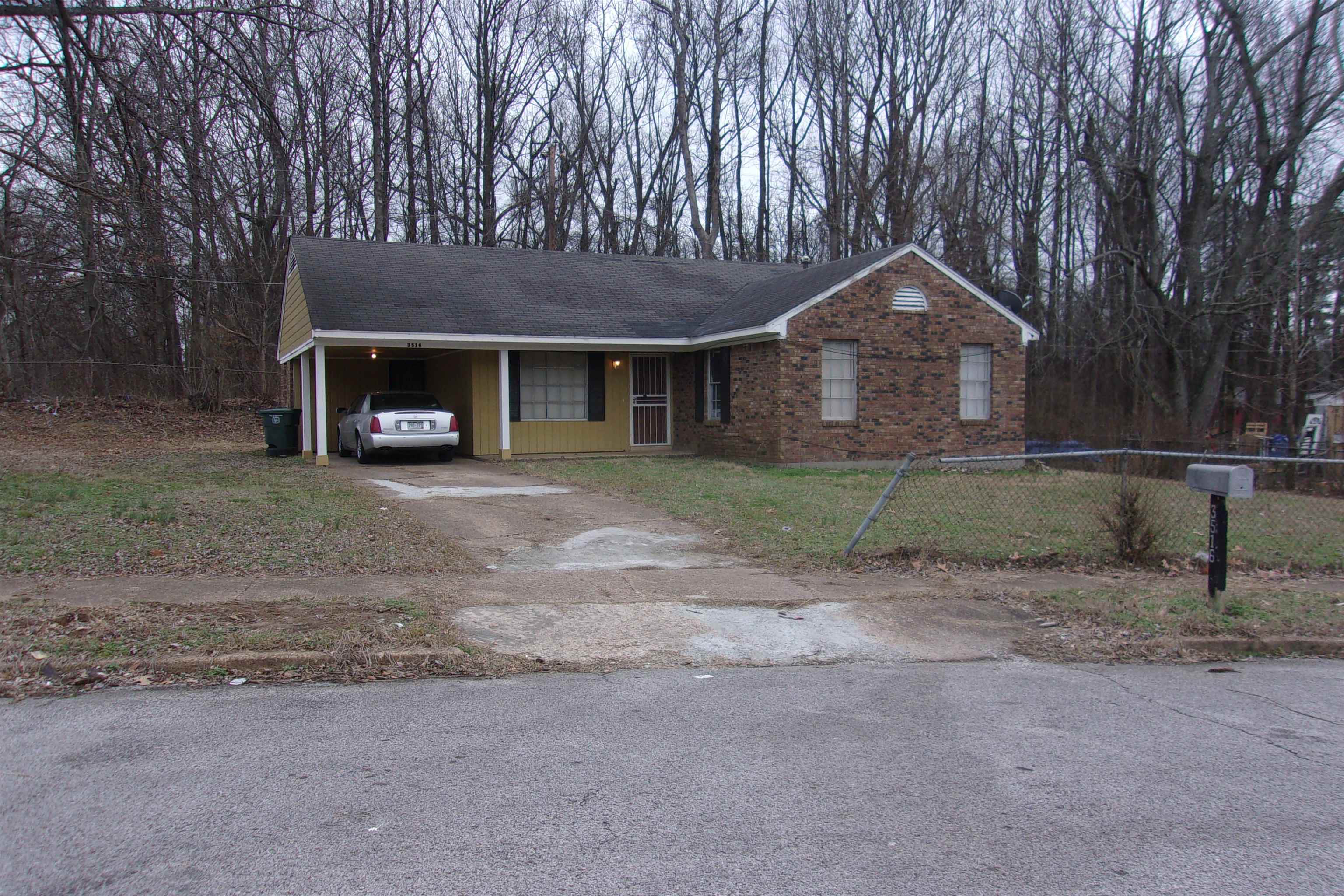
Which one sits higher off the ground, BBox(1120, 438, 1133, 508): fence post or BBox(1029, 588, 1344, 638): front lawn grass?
BBox(1120, 438, 1133, 508): fence post

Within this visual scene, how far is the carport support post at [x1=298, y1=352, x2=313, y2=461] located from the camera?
19.5 metres

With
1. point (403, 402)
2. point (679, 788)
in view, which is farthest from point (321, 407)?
point (679, 788)

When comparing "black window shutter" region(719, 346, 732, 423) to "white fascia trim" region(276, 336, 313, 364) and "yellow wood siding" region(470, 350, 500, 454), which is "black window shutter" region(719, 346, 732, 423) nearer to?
"yellow wood siding" region(470, 350, 500, 454)

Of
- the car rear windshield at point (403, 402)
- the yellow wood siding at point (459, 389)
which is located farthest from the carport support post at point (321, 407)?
the yellow wood siding at point (459, 389)

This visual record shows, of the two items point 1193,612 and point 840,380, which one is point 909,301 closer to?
point 840,380

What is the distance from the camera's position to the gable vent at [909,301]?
1894 cm

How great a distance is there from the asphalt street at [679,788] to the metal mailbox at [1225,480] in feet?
4.86

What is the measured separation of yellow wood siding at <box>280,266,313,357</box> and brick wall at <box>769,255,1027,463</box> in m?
8.85

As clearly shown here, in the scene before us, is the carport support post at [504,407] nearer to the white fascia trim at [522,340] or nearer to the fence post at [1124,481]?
the white fascia trim at [522,340]

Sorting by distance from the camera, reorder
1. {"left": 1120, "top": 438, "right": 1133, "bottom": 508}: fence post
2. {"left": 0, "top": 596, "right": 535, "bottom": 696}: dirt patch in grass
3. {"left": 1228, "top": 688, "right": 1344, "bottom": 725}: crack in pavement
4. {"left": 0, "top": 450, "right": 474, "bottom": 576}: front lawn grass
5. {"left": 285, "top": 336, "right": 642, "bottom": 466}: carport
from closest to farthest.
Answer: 1. {"left": 1228, "top": 688, "right": 1344, "bottom": 725}: crack in pavement
2. {"left": 0, "top": 596, "right": 535, "bottom": 696}: dirt patch in grass
3. {"left": 0, "top": 450, "right": 474, "bottom": 576}: front lawn grass
4. {"left": 1120, "top": 438, "right": 1133, "bottom": 508}: fence post
5. {"left": 285, "top": 336, "right": 642, "bottom": 466}: carport

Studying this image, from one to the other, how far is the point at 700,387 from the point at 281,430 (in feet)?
29.2

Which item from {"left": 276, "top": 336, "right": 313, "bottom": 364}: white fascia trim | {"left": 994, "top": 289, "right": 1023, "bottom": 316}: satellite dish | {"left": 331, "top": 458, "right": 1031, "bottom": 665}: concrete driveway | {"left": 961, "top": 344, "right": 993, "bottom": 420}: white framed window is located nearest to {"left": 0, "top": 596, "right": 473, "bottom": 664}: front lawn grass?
{"left": 331, "top": 458, "right": 1031, "bottom": 665}: concrete driveway

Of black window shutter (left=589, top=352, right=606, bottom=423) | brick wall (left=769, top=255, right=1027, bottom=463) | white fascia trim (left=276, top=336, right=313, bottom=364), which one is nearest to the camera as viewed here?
white fascia trim (left=276, top=336, right=313, bottom=364)

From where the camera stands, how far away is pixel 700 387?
20891 mm
